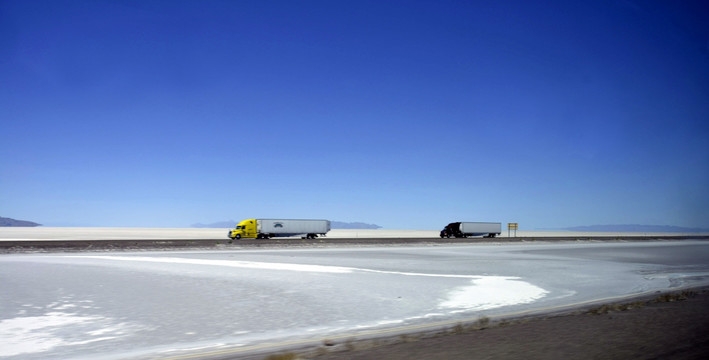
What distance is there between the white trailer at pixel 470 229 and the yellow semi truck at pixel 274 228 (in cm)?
2547

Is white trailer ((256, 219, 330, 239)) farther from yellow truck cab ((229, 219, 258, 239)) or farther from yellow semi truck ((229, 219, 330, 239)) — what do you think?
yellow truck cab ((229, 219, 258, 239))

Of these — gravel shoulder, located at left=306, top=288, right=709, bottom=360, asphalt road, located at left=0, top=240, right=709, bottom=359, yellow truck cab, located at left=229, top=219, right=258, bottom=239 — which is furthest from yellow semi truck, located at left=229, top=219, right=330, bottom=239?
gravel shoulder, located at left=306, top=288, right=709, bottom=360

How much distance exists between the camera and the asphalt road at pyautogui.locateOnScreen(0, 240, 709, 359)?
893cm

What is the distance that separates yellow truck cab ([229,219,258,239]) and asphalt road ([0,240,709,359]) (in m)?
44.1

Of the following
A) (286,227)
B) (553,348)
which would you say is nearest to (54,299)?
(553,348)

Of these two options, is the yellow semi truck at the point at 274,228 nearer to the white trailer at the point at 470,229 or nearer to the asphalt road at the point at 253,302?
the white trailer at the point at 470,229

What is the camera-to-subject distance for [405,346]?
825 centimetres

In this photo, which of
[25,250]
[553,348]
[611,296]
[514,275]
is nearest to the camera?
[553,348]

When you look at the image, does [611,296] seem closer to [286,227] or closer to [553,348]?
[553,348]

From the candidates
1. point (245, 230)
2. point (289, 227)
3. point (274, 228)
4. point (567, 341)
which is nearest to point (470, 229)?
point (289, 227)

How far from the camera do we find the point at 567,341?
8.40 metres

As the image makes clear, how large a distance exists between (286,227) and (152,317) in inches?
2324

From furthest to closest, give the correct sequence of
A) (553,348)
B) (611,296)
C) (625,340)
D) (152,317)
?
1. (611,296)
2. (152,317)
3. (625,340)
4. (553,348)

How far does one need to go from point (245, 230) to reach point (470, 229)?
39.9 metres
